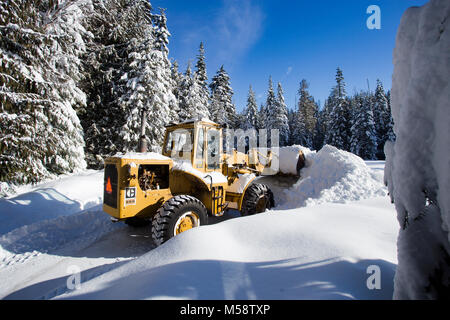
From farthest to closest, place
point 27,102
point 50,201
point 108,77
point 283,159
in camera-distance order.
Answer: point 108,77 < point 283,159 < point 27,102 < point 50,201

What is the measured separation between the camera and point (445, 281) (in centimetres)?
139

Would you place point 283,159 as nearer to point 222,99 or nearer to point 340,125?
point 222,99

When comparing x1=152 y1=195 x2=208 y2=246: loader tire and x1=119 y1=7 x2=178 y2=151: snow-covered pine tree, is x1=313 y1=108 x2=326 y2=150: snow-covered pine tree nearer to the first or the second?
→ x1=119 y1=7 x2=178 y2=151: snow-covered pine tree

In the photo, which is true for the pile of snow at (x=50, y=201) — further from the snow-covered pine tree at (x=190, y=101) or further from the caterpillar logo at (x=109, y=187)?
the snow-covered pine tree at (x=190, y=101)

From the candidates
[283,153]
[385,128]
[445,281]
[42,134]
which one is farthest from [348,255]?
[385,128]

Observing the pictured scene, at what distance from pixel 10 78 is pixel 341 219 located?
33.4 feet

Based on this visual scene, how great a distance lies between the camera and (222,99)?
32031mm

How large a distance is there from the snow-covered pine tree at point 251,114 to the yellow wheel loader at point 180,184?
32684mm

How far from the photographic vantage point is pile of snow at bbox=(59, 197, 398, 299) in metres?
1.90

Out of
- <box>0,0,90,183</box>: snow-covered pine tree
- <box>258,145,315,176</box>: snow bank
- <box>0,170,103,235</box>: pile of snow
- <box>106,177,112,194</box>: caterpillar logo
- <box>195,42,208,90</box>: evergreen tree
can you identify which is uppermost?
<box>195,42,208,90</box>: evergreen tree

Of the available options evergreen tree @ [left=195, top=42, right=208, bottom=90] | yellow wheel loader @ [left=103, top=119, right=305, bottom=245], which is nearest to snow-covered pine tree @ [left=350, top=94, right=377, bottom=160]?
evergreen tree @ [left=195, top=42, right=208, bottom=90]

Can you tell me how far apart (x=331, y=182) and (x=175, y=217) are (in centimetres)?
631

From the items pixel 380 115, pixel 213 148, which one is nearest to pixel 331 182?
pixel 213 148

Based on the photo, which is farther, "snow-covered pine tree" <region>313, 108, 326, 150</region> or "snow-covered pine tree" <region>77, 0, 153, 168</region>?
"snow-covered pine tree" <region>313, 108, 326, 150</region>
